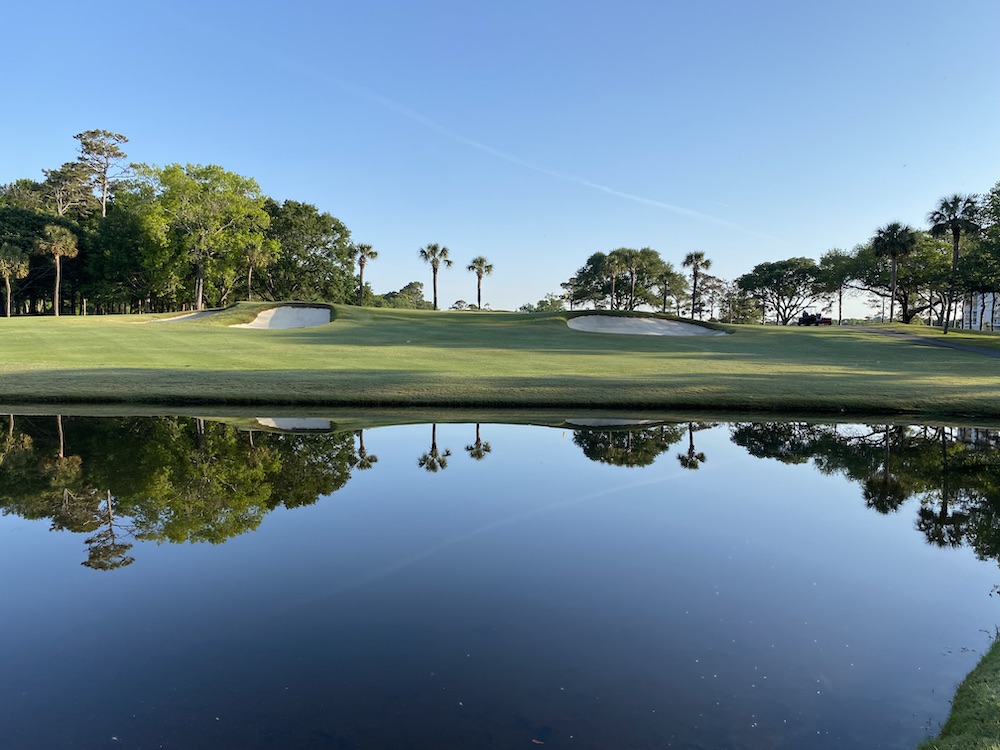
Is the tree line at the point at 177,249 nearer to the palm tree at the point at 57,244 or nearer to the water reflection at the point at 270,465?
the palm tree at the point at 57,244

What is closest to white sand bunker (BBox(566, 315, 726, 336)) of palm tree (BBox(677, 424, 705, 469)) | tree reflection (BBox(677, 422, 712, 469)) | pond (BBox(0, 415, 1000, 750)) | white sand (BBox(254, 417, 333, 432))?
white sand (BBox(254, 417, 333, 432))

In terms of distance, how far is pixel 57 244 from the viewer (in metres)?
55.3

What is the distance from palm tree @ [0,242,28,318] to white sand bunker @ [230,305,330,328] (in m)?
28.8

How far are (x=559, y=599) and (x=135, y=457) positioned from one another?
818cm

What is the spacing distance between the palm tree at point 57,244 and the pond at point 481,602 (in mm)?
56849

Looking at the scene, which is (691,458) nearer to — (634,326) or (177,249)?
(634,326)

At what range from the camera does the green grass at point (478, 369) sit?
1705 centimetres

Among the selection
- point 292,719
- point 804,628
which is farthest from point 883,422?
point 292,719

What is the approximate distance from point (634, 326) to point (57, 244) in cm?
5303

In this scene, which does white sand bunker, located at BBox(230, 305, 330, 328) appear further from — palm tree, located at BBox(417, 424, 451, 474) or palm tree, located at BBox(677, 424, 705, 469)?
palm tree, located at BBox(677, 424, 705, 469)

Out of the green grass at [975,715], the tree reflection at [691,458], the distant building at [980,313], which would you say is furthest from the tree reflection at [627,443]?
the distant building at [980,313]

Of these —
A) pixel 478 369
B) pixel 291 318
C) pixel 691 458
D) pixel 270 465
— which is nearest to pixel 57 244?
pixel 291 318

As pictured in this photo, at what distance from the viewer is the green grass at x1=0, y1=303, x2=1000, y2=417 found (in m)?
17.0

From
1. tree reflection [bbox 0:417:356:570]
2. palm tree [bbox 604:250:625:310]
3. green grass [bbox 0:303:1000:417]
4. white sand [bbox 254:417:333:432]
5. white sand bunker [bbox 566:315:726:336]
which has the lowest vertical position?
tree reflection [bbox 0:417:356:570]
